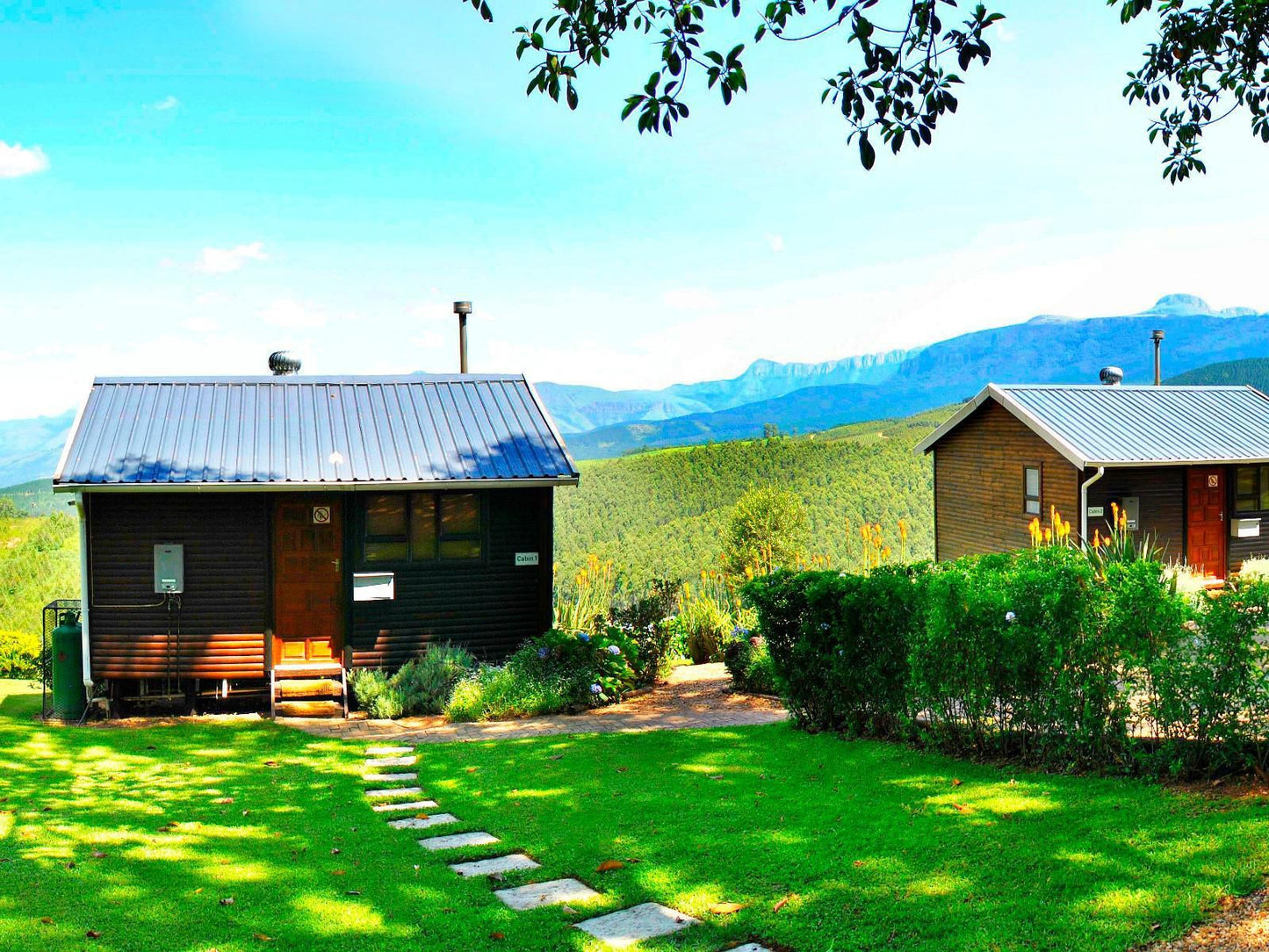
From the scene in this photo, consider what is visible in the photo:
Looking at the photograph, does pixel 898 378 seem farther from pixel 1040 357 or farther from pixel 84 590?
pixel 84 590

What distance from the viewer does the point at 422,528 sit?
1158cm

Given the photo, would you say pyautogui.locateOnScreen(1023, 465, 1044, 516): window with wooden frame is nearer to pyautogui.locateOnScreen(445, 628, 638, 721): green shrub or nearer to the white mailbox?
Answer: the white mailbox

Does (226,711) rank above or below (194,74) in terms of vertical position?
below

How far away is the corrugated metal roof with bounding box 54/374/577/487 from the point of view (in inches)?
437

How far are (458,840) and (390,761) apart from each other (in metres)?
2.87

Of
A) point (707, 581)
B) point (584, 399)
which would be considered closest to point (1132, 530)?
point (707, 581)

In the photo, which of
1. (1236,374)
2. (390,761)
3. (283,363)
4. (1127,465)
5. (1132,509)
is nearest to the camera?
(390,761)

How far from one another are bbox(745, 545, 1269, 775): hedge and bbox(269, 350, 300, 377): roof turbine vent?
9080mm

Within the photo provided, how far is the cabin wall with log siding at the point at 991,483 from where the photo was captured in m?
18.2

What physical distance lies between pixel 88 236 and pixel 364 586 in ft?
52.6

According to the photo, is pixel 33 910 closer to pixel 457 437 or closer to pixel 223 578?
pixel 223 578

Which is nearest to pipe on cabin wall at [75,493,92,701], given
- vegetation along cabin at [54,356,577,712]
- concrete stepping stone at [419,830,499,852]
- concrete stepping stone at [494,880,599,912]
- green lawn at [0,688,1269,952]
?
vegetation along cabin at [54,356,577,712]

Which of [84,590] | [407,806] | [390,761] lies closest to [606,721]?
[390,761]

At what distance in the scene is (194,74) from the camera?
1556 centimetres
